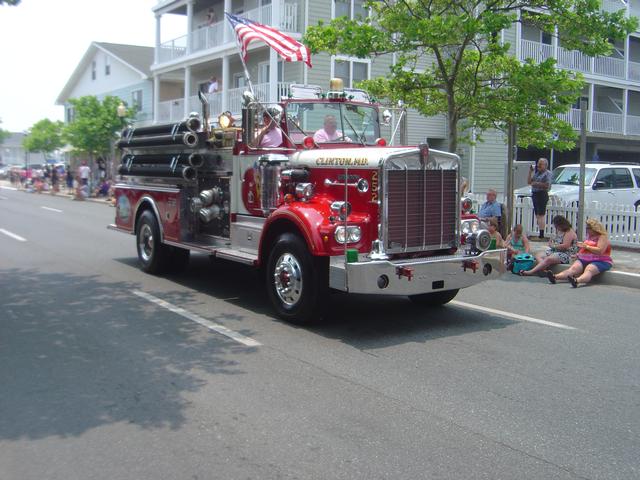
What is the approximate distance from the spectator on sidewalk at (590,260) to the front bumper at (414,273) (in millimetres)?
3277

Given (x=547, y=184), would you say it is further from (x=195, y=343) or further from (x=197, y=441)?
(x=197, y=441)

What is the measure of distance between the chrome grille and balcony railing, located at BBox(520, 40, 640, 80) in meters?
22.5

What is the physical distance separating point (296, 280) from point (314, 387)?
2098mm

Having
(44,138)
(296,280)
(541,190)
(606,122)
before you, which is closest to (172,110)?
(606,122)

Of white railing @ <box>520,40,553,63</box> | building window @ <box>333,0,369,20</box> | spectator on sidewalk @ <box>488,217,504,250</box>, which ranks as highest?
building window @ <box>333,0,369,20</box>

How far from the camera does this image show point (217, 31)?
28.5 metres

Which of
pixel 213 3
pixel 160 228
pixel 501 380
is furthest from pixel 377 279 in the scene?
pixel 213 3

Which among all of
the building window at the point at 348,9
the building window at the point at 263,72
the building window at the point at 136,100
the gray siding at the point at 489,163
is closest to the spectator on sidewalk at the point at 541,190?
the building window at the point at 348,9

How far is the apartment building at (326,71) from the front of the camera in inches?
981

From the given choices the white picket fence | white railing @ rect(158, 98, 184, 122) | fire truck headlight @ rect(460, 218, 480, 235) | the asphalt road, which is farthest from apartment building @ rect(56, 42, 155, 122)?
fire truck headlight @ rect(460, 218, 480, 235)

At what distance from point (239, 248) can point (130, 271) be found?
9.72 ft

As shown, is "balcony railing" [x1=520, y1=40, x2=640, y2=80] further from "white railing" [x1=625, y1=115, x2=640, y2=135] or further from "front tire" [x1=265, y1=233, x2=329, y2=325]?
"front tire" [x1=265, y1=233, x2=329, y2=325]

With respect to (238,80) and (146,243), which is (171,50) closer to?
(238,80)

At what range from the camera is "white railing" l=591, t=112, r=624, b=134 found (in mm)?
32500
